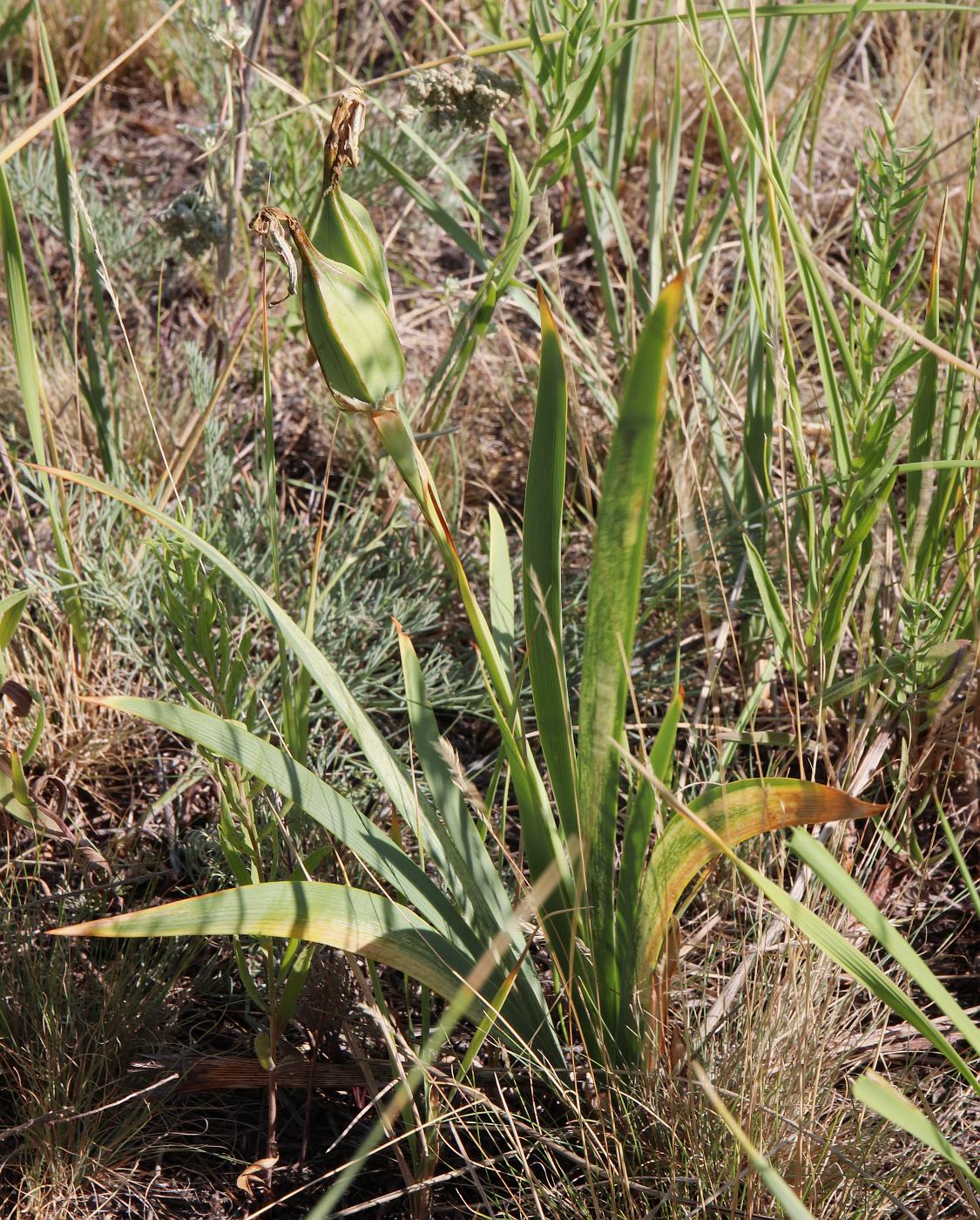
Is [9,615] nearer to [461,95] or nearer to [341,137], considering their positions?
[341,137]

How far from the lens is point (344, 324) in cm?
63

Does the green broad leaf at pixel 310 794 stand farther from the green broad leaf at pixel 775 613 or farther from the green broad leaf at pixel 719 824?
the green broad leaf at pixel 775 613

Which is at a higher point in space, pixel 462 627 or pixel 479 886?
pixel 479 886

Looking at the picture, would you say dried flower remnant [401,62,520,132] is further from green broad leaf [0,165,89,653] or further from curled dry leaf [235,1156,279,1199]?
curled dry leaf [235,1156,279,1199]

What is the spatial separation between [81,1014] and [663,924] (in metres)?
0.52

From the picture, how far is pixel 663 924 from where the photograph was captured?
29.7 inches

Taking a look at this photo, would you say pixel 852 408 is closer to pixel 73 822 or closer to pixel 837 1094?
pixel 837 1094

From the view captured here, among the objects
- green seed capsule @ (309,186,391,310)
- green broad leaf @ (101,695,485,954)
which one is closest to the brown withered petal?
green broad leaf @ (101,695,485,954)

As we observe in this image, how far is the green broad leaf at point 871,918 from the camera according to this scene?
21.8 inches

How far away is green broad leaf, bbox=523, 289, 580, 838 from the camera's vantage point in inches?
27.4

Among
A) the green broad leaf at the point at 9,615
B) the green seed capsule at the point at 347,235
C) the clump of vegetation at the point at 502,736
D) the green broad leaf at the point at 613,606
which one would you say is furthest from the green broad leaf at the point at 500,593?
the green broad leaf at the point at 9,615

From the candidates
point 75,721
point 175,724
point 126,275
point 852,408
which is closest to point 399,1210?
point 175,724

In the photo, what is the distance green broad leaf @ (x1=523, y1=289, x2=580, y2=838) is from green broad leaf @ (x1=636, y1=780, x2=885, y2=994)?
8cm

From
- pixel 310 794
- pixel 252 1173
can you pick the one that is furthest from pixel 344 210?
pixel 252 1173
